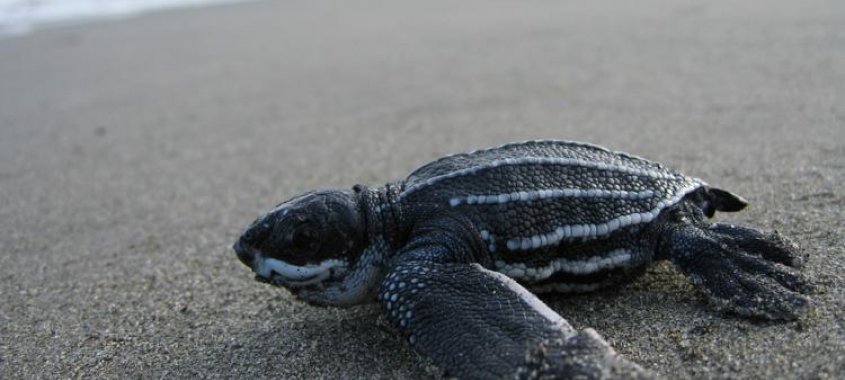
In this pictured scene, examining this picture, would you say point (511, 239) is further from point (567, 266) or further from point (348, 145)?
point (348, 145)

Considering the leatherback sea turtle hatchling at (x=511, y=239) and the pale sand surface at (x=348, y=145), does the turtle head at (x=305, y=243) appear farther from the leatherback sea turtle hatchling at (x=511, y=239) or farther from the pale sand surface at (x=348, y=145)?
the pale sand surface at (x=348, y=145)

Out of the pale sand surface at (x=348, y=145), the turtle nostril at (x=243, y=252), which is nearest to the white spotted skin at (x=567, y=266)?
the pale sand surface at (x=348, y=145)

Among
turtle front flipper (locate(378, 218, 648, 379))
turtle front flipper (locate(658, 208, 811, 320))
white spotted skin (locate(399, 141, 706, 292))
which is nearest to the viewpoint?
turtle front flipper (locate(378, 218, 648, 379))

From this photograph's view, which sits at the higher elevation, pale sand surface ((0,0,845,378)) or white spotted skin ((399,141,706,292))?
white spotted skin ((399,141,706,292))

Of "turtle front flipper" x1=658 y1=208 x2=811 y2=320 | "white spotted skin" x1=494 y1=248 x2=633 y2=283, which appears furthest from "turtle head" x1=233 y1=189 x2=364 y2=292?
"turtle front flipper" x1=658 y1=208 x2=811 y2=320

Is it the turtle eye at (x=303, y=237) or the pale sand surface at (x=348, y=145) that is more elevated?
the turtle eye at (x=303, y=237)

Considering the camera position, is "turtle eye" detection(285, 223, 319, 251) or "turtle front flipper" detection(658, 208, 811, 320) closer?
"turtle front flipper" detection(658, 208, 811, 320)

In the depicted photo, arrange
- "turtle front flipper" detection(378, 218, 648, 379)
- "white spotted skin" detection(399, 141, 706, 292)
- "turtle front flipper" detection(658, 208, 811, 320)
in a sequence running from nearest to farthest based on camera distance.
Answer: "turtle front flipper" detection(378, 218, 648, 379), "turtle front flipper" detection(658, 208, 811, 320), "white spotted skin" detection(399, 141, 706, 292)

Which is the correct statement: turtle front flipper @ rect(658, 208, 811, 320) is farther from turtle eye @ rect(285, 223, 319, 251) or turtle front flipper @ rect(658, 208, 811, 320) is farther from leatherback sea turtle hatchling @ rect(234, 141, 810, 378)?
turtle eye @ rect(285, 223, 319, 251)

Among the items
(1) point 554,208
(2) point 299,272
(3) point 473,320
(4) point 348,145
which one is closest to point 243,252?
(2) point 299,272
